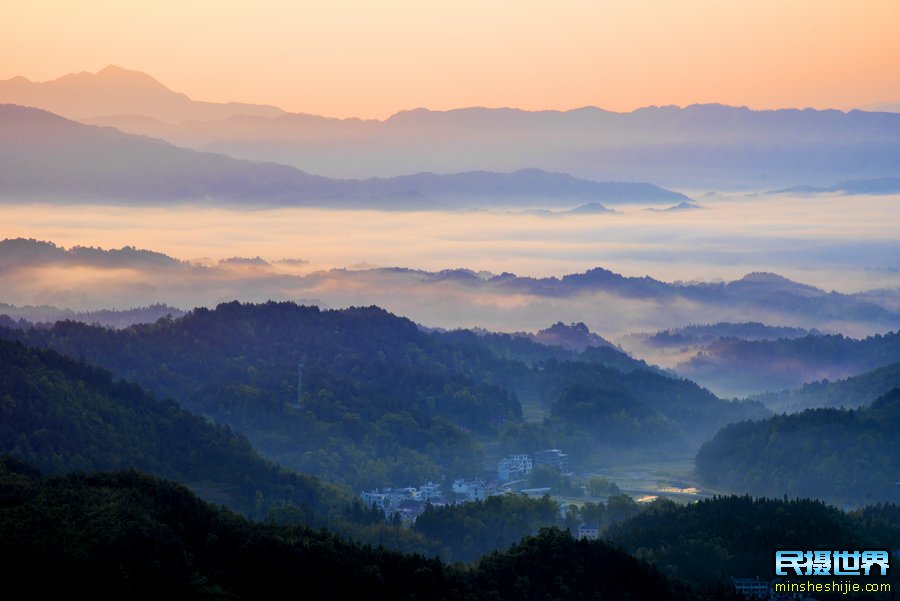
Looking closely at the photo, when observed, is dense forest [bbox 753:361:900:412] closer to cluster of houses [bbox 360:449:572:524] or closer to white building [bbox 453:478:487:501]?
cluster of houses [bbox 360:449:572:524]

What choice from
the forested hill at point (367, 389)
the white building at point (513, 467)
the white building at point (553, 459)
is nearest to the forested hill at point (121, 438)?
the forested hill at point (367, 389)

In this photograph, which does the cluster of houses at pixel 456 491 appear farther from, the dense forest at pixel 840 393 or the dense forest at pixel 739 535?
the dense forest at pixel 840 393

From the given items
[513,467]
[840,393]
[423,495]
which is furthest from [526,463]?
[840,393]

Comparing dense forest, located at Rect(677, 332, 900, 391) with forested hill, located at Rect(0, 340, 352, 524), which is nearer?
forested hill, located at Rect(0, 340, 352, 524)

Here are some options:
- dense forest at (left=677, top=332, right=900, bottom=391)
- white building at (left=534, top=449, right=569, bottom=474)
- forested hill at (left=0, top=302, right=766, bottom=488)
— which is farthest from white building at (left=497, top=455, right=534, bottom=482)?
dense forest at (left=677, top=332, right=900, bottom=391)

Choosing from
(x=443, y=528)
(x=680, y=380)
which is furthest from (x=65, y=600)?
(x=680, y=380)

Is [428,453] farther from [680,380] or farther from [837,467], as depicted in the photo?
[680,380]

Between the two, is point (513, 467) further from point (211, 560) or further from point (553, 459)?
point (211, 560)
